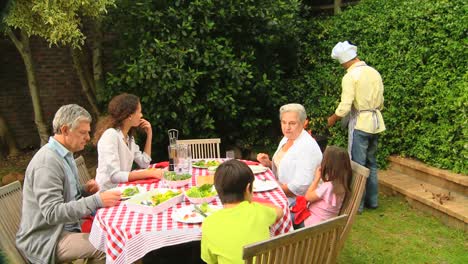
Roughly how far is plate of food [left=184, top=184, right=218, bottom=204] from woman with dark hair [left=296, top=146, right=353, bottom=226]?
75 centimetres

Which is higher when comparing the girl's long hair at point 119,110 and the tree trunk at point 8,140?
the girl's long hair at point 119,110

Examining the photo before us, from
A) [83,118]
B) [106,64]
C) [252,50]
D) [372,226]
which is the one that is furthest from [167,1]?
[372,226]

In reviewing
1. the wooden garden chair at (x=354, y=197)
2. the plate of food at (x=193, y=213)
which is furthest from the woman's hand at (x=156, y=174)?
the wooden garden chair at (x=354, y=197)

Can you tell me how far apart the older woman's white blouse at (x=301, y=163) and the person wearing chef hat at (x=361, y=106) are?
1.35 m

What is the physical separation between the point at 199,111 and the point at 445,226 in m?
3.58

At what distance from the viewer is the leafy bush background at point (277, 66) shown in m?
4.89

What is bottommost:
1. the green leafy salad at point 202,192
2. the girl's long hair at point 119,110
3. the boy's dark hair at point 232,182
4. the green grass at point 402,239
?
the green grass at point 402,239

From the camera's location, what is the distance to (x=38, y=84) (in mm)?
7914

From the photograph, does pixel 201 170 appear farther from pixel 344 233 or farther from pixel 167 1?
pixel 167 1

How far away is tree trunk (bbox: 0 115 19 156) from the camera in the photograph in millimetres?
8055

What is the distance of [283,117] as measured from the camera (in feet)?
11.6

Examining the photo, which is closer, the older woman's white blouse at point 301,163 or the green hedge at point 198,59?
the older woman's white blouse at point 301,163

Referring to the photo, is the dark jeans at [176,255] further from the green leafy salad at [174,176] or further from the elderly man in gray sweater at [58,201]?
the elderly man in gray sweater at [58,201]

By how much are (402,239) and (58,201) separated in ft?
10.6
